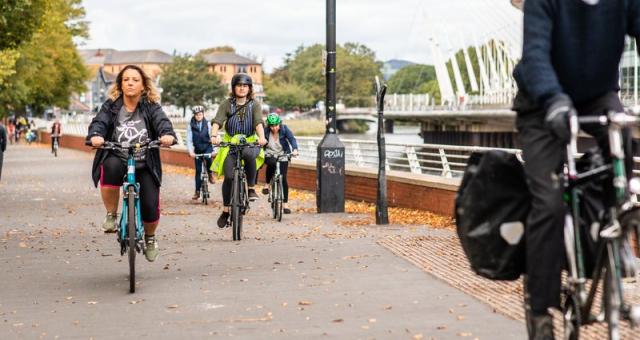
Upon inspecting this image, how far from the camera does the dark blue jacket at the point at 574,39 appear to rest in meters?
4.77

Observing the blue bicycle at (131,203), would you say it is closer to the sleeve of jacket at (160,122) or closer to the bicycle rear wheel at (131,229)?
the bicycle rear wheel at (131,229)

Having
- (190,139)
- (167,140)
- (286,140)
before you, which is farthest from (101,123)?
(190,139)

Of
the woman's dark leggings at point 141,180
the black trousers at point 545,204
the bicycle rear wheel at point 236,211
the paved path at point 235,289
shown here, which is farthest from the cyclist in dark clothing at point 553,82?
the bicycle rear wheel at point 236,211

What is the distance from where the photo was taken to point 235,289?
8.47 meters

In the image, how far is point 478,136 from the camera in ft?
298

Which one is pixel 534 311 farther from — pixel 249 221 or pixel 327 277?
pixel 249 221

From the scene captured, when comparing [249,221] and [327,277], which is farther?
[249,221]

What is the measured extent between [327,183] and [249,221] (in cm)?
169

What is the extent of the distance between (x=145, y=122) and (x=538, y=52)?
460 centimetres

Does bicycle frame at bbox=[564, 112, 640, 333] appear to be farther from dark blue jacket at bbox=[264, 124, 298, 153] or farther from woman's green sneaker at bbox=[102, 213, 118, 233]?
dark blue jacket at bbox=[264, 124, 298, 153]

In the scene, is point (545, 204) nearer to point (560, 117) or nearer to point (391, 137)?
point (560, 117)

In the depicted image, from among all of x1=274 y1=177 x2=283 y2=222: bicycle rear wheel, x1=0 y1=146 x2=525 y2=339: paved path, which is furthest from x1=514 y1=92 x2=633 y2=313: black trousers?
→ x1=274 y1=177 x2=283 y2=222: bicycle rear wheel

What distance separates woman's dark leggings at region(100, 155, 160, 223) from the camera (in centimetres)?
882

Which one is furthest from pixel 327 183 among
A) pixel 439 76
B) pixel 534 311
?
pixel 439 76
